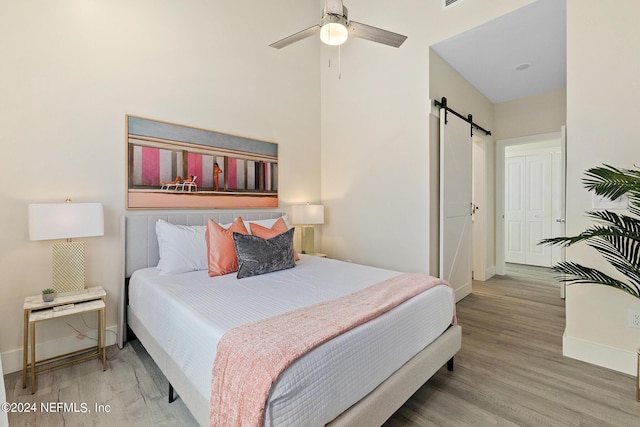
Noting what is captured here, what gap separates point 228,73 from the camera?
3.21 meters

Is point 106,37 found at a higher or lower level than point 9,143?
higher

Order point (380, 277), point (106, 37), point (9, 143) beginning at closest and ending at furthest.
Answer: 1. point (9, 143)
2. point (380, 277)
3. point (106, 37)

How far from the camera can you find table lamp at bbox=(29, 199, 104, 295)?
1.97 metres

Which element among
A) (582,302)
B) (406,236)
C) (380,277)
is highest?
(406,236)

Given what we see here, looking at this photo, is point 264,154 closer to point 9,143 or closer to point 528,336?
point 9,143

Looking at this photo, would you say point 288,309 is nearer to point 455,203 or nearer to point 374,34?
point 374,34

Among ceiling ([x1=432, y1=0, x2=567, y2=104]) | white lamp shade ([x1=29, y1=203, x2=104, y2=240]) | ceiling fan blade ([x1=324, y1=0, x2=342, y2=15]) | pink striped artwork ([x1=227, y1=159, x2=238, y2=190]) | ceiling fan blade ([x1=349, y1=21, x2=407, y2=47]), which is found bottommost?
white lamp shade ([x1=29, y1=203, x2=104, y2=240])

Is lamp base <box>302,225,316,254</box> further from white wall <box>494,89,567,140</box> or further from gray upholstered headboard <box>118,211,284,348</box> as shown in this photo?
white wall <box>494,89,567,140</box>

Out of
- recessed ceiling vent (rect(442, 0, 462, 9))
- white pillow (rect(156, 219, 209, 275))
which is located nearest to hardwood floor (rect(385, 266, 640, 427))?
white pillow (rect(156, 219, 209, 275))

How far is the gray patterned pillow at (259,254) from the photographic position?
2.29 m

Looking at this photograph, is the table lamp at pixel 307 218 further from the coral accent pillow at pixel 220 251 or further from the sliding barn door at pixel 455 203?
the sliding barn door at pixel 455 203

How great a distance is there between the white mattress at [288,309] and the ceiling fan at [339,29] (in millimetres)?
1782

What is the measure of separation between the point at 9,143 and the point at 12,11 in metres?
0.95

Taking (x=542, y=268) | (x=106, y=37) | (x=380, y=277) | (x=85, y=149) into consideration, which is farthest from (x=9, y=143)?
(x=542, y=268)
